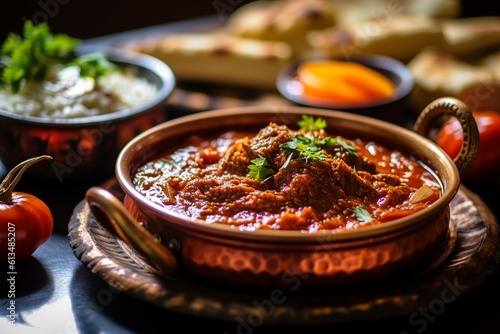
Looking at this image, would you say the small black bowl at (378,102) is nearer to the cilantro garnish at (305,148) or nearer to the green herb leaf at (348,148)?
the green herb leaf at (348,148)

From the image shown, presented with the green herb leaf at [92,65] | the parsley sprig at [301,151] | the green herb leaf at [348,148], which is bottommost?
the green herb leaf at [92,65]

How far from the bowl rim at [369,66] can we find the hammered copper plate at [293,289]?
59.9 inches

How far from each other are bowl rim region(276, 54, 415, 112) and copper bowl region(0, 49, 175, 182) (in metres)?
1.07

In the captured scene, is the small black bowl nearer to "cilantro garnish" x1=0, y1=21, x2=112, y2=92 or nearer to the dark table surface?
"cilantro garnish" x1=0, y1=21, x2=112, y2=92

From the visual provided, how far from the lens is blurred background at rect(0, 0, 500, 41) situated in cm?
679

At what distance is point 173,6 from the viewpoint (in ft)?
26.2

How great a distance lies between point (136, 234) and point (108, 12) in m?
5.72

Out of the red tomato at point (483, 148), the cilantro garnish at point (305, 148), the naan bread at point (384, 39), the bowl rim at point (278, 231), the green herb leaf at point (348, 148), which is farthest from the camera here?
the naan bread at point (384, 39)

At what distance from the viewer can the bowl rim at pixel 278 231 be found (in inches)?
88.7

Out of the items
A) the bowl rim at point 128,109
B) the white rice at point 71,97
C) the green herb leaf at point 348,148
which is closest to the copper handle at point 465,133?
the green herb leaf at point 348,148

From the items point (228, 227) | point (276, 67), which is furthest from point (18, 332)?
point (276, 67)

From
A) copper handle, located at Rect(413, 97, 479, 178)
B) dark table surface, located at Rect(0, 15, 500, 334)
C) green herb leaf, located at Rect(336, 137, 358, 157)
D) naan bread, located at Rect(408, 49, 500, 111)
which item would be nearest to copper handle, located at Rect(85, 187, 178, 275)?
dark table surface, located at Rect(0, 15, 500, 334)

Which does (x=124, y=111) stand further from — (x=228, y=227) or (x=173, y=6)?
(x=173, y=6)

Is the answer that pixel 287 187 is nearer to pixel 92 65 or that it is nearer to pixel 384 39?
pixel 92 65
